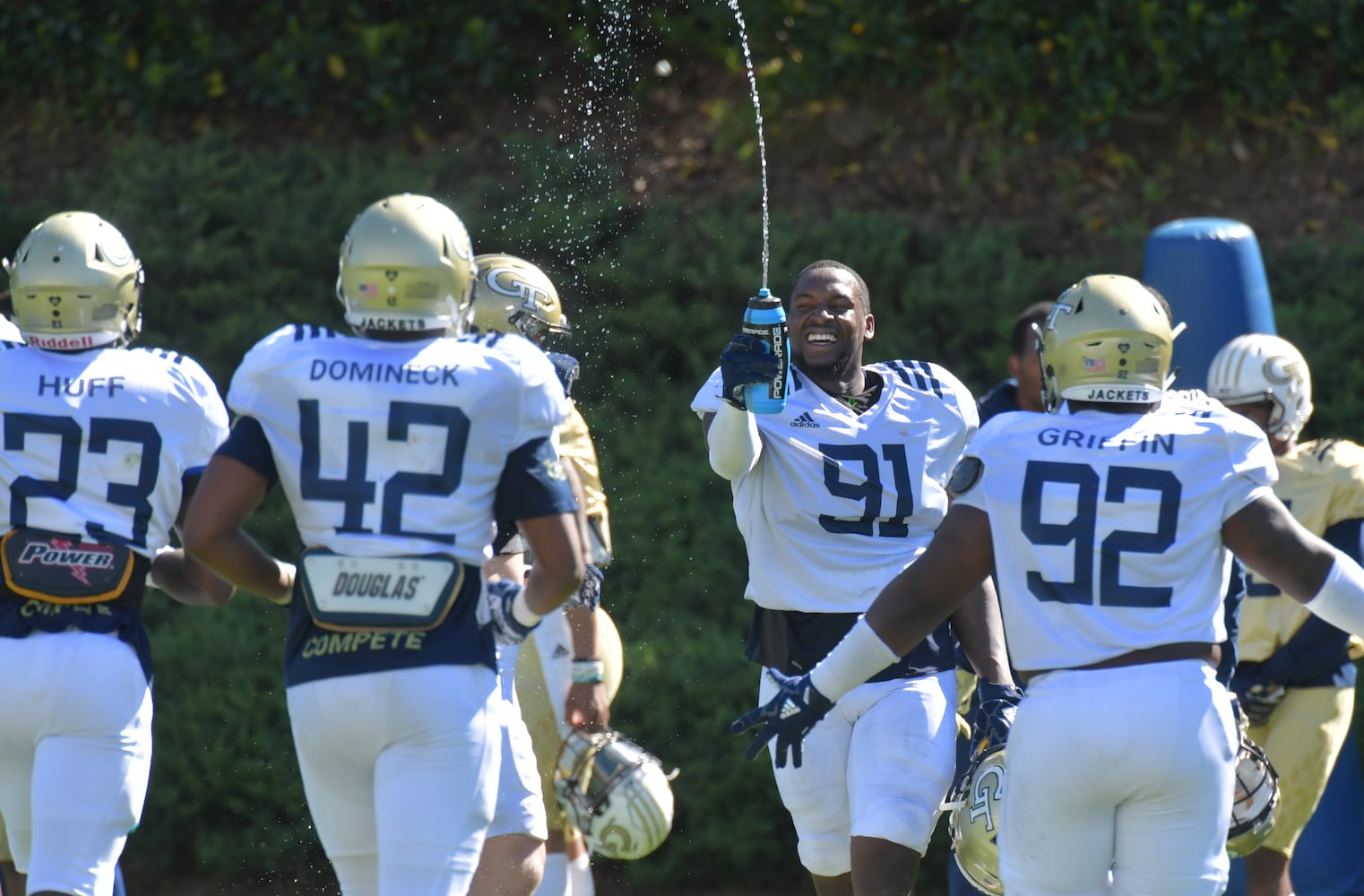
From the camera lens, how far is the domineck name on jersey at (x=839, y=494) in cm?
508

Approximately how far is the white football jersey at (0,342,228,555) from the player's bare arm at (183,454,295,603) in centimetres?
44

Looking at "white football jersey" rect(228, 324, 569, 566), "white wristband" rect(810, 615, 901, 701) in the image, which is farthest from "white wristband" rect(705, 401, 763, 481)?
"white football jersey" rect(228, 324, 569, 566)

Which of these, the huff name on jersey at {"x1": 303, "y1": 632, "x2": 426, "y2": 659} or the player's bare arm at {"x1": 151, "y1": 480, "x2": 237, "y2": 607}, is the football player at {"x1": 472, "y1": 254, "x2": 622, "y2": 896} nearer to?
the player's bare arm at {"x1": 151, "y1": 480, "x2": 237, "y2": 607}

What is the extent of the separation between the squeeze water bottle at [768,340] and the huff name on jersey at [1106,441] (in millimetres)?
999

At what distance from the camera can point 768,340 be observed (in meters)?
4.75

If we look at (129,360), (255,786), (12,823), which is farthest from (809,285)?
(255,786)

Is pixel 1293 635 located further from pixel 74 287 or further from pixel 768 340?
pixel 74 287

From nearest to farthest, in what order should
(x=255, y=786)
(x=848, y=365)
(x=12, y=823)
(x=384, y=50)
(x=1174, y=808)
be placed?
1. (x=1174, y=808)
2. (x=12, y=823)
3. (x=848, y=365)
4. (x=255, y=786)
5. (x=384, y=50)

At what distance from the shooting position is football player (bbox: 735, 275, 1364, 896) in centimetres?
382

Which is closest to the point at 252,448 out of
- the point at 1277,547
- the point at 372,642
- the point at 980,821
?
the point at 372,642

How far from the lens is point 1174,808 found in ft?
12.6

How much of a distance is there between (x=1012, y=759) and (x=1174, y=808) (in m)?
0.36

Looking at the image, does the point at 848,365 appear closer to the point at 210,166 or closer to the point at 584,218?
the point at 584,218

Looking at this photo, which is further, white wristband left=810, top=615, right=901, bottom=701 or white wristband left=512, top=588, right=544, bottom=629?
white wristband left=810, top=615, right=901, bottom=701
